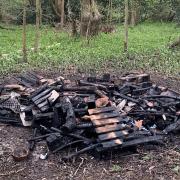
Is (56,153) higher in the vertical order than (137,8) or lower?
lower

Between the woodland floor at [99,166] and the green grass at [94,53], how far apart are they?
15.8ft

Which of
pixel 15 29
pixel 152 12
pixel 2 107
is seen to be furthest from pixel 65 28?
pixel 2 107

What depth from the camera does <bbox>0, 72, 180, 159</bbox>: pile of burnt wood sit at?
5.94 m

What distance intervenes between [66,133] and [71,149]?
25cm

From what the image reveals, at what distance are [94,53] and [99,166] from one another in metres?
7.45

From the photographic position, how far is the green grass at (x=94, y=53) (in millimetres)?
11141

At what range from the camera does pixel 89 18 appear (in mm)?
16391

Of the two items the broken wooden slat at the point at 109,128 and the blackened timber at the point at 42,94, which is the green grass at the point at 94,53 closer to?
the blackened timber at the point at 42,94

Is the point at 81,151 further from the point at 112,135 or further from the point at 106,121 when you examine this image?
the point at 106,121

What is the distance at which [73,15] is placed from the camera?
20484 millimetres

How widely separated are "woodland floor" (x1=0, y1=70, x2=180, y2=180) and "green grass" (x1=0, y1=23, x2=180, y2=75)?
4.81 meters

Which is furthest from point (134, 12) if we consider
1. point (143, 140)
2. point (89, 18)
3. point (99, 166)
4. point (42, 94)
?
point (99, 166)

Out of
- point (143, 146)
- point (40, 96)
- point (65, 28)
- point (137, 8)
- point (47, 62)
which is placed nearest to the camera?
point (143, 146)

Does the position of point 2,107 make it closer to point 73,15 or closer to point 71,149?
point 71,149
